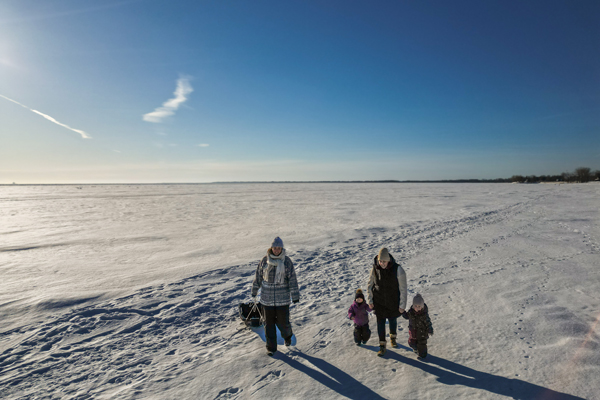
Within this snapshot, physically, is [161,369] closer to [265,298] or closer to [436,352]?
[265,298]

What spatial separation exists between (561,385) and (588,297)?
3255 millimetres

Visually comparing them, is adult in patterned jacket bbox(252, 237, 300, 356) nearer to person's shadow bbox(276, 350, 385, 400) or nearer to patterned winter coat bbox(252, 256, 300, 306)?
patterned winter coat bbox(252, 256, 300, 306)

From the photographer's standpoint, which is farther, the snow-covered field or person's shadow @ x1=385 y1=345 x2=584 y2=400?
the snow-covered field

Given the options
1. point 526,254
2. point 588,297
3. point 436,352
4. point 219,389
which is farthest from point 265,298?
point 526,254

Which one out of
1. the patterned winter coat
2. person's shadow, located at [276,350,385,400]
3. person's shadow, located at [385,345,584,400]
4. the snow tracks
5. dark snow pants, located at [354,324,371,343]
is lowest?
person's shadow, located at [276,350,385,400]

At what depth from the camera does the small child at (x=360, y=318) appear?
396cm

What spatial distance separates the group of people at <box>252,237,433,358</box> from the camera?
3.67 metres

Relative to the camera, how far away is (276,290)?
12.7 feet

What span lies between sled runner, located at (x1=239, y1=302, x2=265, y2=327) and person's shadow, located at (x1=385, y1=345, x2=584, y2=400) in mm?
1916

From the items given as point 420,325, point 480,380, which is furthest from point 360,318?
point 480,380

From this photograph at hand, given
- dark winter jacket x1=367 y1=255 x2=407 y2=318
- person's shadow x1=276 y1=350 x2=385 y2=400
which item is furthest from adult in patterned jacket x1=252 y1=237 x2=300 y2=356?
dark winter jacket x1=367 y1=255 x2=407 y2=318

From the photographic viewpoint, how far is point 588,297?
17.6 ft

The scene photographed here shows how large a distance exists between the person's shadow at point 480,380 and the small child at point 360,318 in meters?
0.41

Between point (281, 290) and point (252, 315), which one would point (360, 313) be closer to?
point (281, 290)
